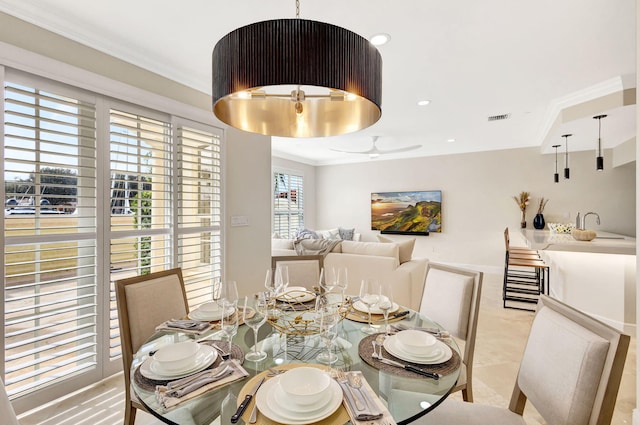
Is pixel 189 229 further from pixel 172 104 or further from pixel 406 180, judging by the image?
pixel 406 180

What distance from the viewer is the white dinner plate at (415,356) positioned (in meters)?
1.16

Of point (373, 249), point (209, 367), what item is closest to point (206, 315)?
point (209, 367)

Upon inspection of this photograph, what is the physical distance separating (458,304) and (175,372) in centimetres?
150

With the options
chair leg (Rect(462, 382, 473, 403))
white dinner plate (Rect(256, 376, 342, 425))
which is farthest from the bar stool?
white dinner plate (Rect(256, 376, 342, 425))

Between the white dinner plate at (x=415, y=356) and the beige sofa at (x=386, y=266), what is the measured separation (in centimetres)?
225

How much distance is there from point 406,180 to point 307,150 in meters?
2.40

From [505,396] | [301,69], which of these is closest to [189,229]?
[301,69]

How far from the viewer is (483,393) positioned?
7.00ft

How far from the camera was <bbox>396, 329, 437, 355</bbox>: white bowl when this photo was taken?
3.93ft

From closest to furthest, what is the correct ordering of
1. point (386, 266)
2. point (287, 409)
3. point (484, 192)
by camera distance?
point (287, 409) → point (386, 266) → point (484, 192)

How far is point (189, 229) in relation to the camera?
2.81 meters

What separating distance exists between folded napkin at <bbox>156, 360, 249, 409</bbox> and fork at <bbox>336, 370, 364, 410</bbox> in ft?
1.09

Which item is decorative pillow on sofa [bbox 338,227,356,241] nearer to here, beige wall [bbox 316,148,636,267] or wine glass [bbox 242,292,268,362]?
beige wall [bbox 316,148,636,267]

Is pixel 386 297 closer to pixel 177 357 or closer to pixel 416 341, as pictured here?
pixel 416 341
